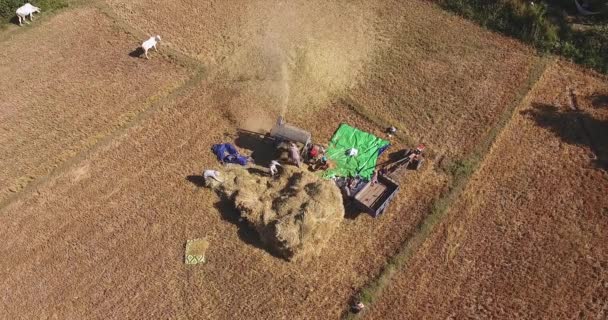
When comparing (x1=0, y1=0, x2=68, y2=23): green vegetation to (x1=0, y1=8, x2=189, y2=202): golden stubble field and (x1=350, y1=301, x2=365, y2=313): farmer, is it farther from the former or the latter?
(x1=350, y1=301, x2=365, y2=313): farmer

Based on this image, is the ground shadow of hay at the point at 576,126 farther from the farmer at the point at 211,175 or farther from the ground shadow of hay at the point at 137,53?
the ground shadow of hay at the point at 137,53

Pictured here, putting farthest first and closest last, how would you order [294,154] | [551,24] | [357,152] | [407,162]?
[551,24] < [357,152] < [407,162] < [294,154]

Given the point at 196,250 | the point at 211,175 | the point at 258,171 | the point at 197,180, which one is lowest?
the point at 196,250

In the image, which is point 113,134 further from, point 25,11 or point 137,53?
point 25,11

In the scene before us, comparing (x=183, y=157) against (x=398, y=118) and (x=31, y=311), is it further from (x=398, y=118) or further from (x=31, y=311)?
(x=398, y=118)

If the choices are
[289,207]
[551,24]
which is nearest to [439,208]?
[289,207]

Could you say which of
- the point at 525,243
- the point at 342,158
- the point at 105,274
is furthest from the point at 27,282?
the point at 525,243
